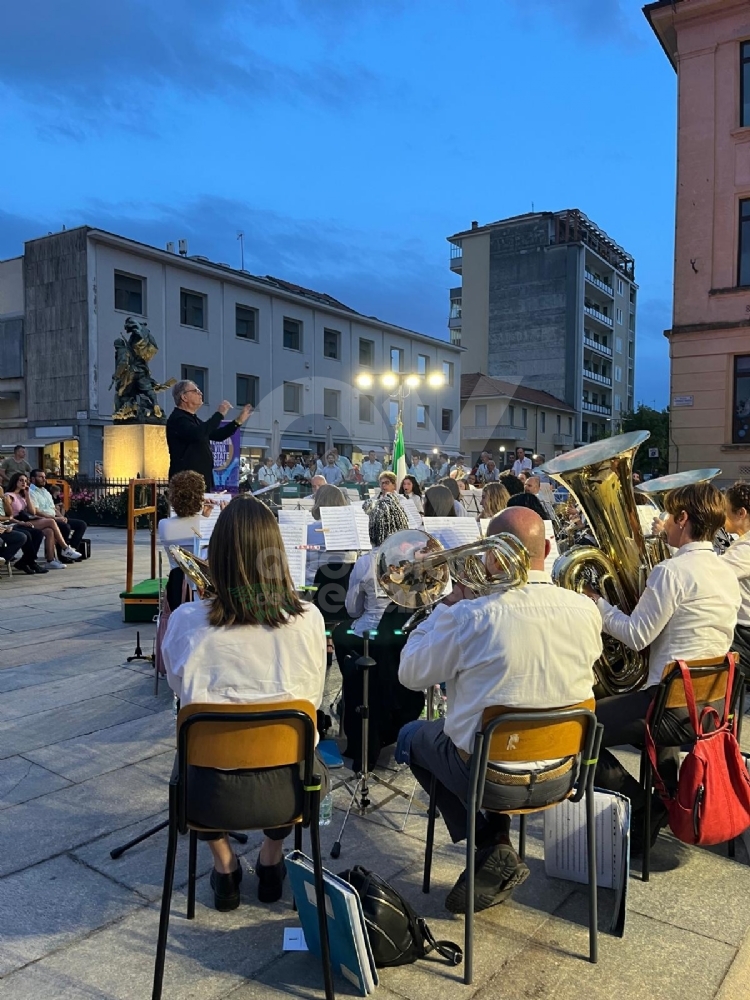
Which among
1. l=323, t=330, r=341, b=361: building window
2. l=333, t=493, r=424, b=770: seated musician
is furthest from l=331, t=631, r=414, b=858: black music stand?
l=323, t=330, r=341, b=361: building window

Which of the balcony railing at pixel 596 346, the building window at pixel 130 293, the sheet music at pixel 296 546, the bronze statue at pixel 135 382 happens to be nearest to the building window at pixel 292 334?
the building window at pixel 130 293

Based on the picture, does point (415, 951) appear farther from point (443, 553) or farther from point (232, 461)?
point (232, 461)

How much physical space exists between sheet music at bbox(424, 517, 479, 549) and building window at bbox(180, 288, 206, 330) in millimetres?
24037

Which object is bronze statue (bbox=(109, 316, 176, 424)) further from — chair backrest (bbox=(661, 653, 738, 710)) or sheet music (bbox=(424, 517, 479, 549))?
chair backrest (bbox=(661, 653, 738, 710))

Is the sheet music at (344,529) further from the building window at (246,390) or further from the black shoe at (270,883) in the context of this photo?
the building window at (246,390)

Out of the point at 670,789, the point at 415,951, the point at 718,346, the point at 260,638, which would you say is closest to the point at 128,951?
the point at 415,951

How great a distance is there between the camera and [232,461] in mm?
14117

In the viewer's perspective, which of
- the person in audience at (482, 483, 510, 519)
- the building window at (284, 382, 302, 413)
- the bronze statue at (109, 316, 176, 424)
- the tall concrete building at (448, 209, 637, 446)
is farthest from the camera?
the tall concrete building at (448, 209, 637, 446)

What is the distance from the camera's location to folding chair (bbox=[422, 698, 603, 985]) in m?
2.23

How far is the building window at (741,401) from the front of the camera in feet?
52.0

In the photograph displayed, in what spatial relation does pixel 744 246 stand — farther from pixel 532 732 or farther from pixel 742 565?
pixel 532 732

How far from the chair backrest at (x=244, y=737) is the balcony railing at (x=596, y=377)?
48651mm

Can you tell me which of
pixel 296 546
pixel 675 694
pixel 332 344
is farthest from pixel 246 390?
pixel 675 694

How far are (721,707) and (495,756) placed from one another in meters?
1.20
